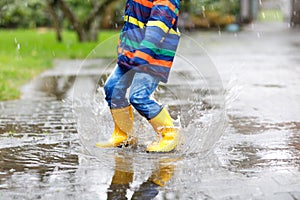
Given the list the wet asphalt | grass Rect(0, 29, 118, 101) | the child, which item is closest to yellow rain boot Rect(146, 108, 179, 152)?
the child

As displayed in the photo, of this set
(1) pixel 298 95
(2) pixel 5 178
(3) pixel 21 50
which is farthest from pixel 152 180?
(3) pixel 21 50

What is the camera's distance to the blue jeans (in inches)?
214

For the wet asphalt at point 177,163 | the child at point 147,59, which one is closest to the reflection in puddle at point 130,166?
the wet asphalt at point 177,163

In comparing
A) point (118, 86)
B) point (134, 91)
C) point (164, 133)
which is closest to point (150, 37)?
point (134, 91)

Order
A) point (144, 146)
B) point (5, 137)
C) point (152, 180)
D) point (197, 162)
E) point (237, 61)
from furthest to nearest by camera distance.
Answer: point (237, 61), point (5, 137), point (144, 146), point (197, 162), point (152, 180)

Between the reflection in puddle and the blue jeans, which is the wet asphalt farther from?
the blue jeans

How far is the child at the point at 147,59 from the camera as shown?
5.33 metres

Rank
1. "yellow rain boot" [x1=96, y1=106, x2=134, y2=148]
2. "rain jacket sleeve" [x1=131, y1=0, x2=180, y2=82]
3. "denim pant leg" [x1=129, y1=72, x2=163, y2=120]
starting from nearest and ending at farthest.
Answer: "rain jacket sleeve" [x1=131, y1=0, x2=180, y2=82] → "denim pant leg" [x1=129, y1=72, x2=163, y2=120] → "yellow rain boot" [x1=96, y1=106, x2=134, y2=148]

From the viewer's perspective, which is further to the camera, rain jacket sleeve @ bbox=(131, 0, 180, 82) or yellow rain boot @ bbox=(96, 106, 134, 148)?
yellow rain boot @ bbox=(96, 106, 134, 148)

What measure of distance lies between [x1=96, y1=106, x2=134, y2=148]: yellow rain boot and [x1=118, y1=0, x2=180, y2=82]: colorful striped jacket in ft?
1.36

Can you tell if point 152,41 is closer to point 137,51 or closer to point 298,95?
point 137,51

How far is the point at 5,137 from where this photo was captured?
248 inches

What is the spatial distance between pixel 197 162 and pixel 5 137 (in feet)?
6.73

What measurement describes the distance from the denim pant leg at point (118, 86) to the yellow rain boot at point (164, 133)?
33 cm
